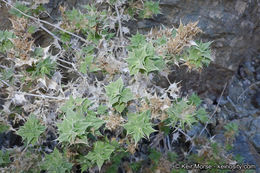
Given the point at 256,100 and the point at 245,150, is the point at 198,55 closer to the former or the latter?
the point at 245,150

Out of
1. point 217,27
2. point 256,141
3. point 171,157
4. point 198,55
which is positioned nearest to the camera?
point 198,55

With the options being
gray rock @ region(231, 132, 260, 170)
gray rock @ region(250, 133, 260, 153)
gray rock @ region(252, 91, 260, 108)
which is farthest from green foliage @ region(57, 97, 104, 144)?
gray rock @ region(252, 91, 260, 108)

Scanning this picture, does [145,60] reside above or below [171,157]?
above

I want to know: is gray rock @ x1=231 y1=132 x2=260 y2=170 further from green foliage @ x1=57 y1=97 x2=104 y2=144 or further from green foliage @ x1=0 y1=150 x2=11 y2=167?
green foliage @ x1=0 y1=150 x2=11 y2=167

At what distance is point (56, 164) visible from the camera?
218cm

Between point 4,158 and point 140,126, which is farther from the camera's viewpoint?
point 4,158

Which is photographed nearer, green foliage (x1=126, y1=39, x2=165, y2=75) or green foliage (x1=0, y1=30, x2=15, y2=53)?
green foliage (x1=126, y1=39, x2=165, y2=75)

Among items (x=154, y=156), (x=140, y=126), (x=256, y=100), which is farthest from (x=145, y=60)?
(x=256, y=100)

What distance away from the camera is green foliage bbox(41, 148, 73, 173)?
2.15m

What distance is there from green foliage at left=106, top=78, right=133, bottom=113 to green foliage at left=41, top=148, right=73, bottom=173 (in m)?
0.66

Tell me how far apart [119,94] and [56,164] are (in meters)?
0.81

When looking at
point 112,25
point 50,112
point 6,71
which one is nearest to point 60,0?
point 112,25

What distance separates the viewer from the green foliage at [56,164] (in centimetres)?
215

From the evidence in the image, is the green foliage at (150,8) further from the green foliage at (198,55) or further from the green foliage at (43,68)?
the green foliage at (43,68)
